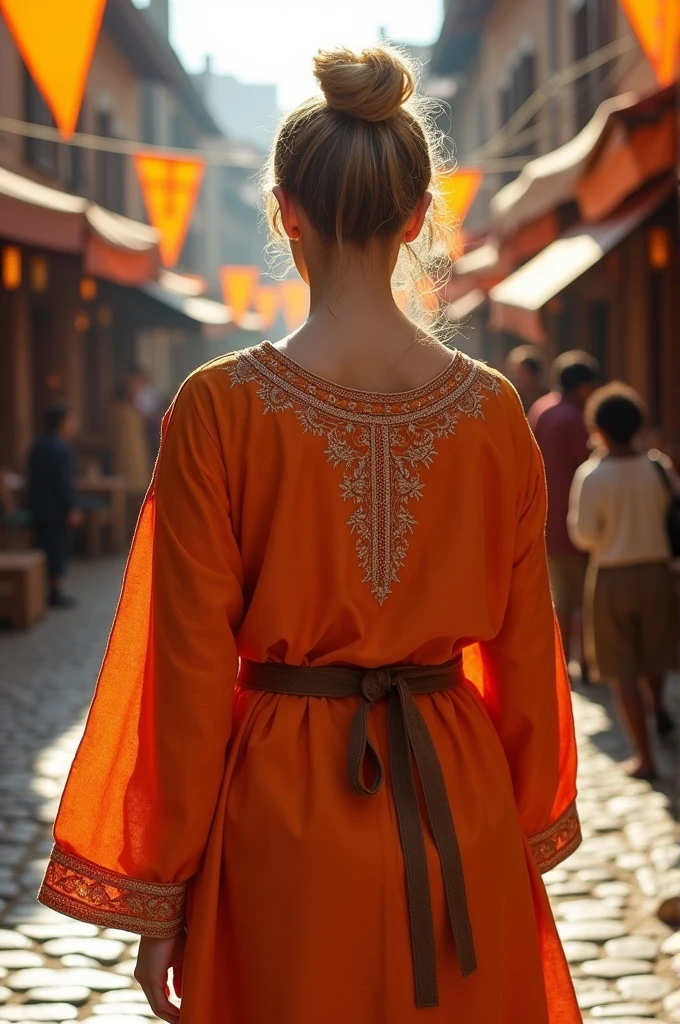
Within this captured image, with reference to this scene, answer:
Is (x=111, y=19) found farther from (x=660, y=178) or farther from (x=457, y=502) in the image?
(x=457, y=502)

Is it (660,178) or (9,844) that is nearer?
(9,844)

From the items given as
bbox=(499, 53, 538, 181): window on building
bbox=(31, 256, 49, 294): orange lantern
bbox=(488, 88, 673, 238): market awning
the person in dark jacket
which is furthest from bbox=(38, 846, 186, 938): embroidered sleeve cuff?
bbox=(499, 53, 538, 181): window on building

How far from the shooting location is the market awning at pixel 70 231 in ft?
34.8

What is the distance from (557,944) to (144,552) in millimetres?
876

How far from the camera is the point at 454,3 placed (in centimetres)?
2275

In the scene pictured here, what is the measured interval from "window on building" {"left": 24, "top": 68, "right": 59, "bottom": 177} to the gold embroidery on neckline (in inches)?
564

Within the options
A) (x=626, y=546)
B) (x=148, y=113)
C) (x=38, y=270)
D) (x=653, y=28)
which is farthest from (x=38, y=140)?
(x=148, y=113)

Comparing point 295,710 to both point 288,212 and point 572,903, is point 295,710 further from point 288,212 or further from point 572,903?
point 572,903

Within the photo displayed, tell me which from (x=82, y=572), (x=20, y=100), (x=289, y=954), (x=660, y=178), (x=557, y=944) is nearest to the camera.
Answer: (x=289, y=954)

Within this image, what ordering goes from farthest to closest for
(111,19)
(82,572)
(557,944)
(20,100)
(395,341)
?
(111,19)
(20,100)
(82,572)
(557,944)
(395,341)

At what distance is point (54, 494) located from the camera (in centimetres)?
1156

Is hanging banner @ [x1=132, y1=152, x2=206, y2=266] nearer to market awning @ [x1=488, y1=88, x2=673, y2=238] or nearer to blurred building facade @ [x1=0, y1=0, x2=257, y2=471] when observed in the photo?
blurred building facade @ [x1=0, y1=0, x2=257, y2=471]

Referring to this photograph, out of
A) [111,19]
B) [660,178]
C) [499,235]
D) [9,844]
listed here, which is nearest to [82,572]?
[499,235]

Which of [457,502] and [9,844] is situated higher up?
[457,502]
